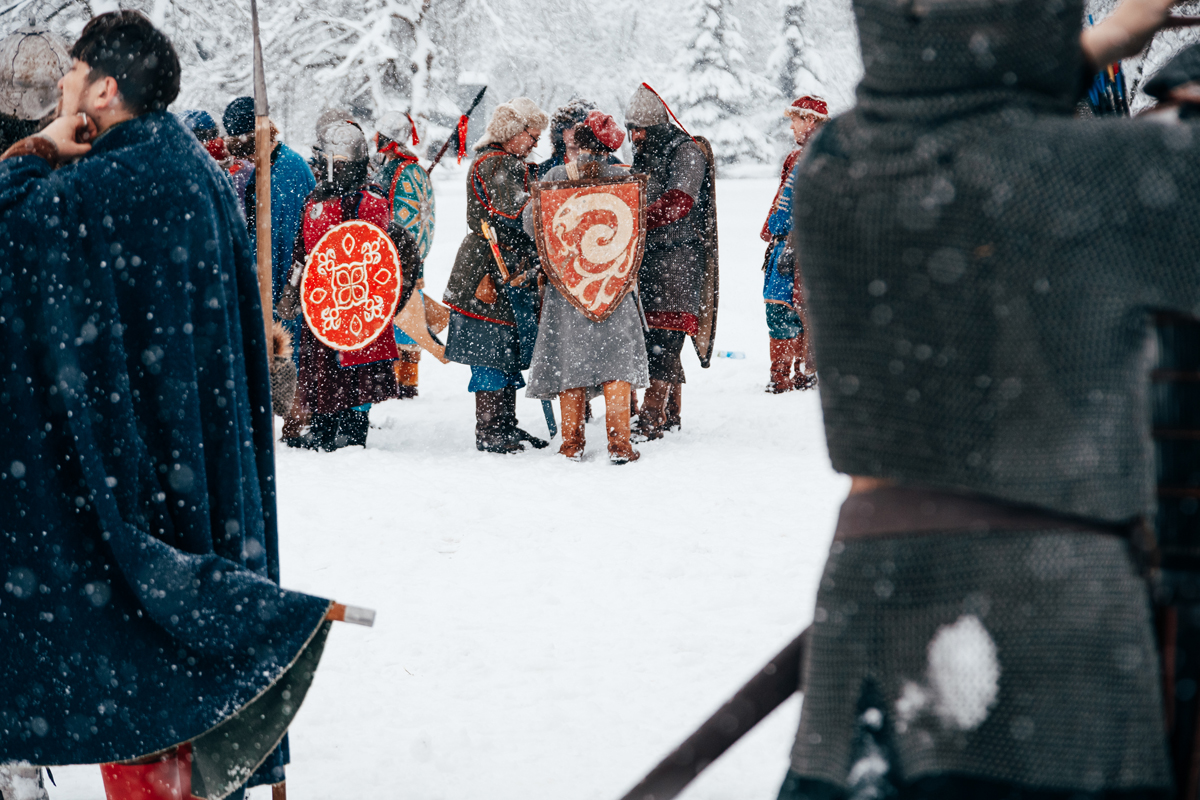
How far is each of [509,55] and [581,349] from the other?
17.9 metres

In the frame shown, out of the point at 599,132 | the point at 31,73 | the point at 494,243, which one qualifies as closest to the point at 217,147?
the point at 494,243

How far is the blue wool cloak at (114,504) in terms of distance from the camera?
203 centimetres

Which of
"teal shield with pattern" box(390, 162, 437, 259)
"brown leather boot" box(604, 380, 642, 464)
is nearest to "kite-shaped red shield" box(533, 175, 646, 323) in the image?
"brown leather boot" box(604, 380, 642, 464)

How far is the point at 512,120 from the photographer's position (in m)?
6.17

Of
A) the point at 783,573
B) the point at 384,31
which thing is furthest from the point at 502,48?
the point at 783,573

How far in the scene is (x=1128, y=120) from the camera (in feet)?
3.55

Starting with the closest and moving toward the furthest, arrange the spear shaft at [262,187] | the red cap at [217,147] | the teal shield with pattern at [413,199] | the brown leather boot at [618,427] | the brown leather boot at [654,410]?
the spear shaft at [262,187] < the red cap at [217,147] < the brown leather boot at [618,427] < the brown leather boot at [654,410] < the teal shield with pattern at [413,199]

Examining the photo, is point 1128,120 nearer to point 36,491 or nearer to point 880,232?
point 880,232

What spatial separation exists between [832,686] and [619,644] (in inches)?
93.6

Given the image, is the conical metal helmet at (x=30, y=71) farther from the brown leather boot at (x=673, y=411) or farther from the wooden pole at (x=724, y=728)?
the brown leather boot at (x=673, y=411)

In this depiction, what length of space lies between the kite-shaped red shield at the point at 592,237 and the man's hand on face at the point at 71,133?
364 centimetres

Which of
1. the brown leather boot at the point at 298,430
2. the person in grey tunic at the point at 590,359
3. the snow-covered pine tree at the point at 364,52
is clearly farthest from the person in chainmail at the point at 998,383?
the snow-covered pine tree at the point at 364,52

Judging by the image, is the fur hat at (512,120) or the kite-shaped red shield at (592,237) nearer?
the kite-shaped red shield at (592,237)

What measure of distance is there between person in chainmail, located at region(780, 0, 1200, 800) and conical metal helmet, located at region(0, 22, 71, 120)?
180 cm
